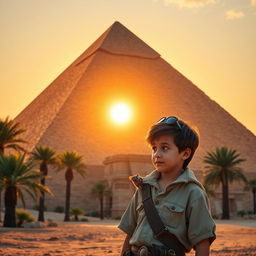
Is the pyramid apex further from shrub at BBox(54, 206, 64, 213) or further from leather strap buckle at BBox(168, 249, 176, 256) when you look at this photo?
leather strap buckle at BBox(168, 249, 176, 256)

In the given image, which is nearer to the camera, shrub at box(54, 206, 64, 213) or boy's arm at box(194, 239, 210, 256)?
boy's arm at box(194, 239, 210, 256)

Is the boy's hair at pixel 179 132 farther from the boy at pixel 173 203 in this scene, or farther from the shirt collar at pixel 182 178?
the shirt collar at pixel 182 178

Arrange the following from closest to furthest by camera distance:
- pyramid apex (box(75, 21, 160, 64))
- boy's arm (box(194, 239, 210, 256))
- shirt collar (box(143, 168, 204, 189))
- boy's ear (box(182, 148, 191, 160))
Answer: boy's arm (box(194, 239, 210, 256))
shirt collar (box(143, 168, 204, 189))
boy's ear (box(182, 148, 191, 160))
pyramid apex (box(75, 21, 160, 64))

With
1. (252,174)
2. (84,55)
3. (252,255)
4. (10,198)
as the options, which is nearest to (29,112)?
(84,55)

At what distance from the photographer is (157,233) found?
9.14ft

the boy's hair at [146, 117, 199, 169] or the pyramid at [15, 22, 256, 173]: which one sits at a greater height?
the pyramid at [15, 22, 256, 173]

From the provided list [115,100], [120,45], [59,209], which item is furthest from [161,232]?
[120,45]

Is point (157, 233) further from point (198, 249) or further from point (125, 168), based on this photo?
point (125, 168)

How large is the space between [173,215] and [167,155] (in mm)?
341

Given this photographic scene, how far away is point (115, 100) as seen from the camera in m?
95.3

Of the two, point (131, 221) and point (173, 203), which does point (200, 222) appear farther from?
point (131, 221)

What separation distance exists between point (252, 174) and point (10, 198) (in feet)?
175

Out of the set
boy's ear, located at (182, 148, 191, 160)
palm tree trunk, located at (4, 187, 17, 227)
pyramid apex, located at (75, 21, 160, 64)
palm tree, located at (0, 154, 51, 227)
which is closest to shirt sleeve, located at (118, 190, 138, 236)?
boy's ear, located at (182, 148, 191, 160)

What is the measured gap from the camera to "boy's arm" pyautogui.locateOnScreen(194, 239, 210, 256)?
8.93 ft
